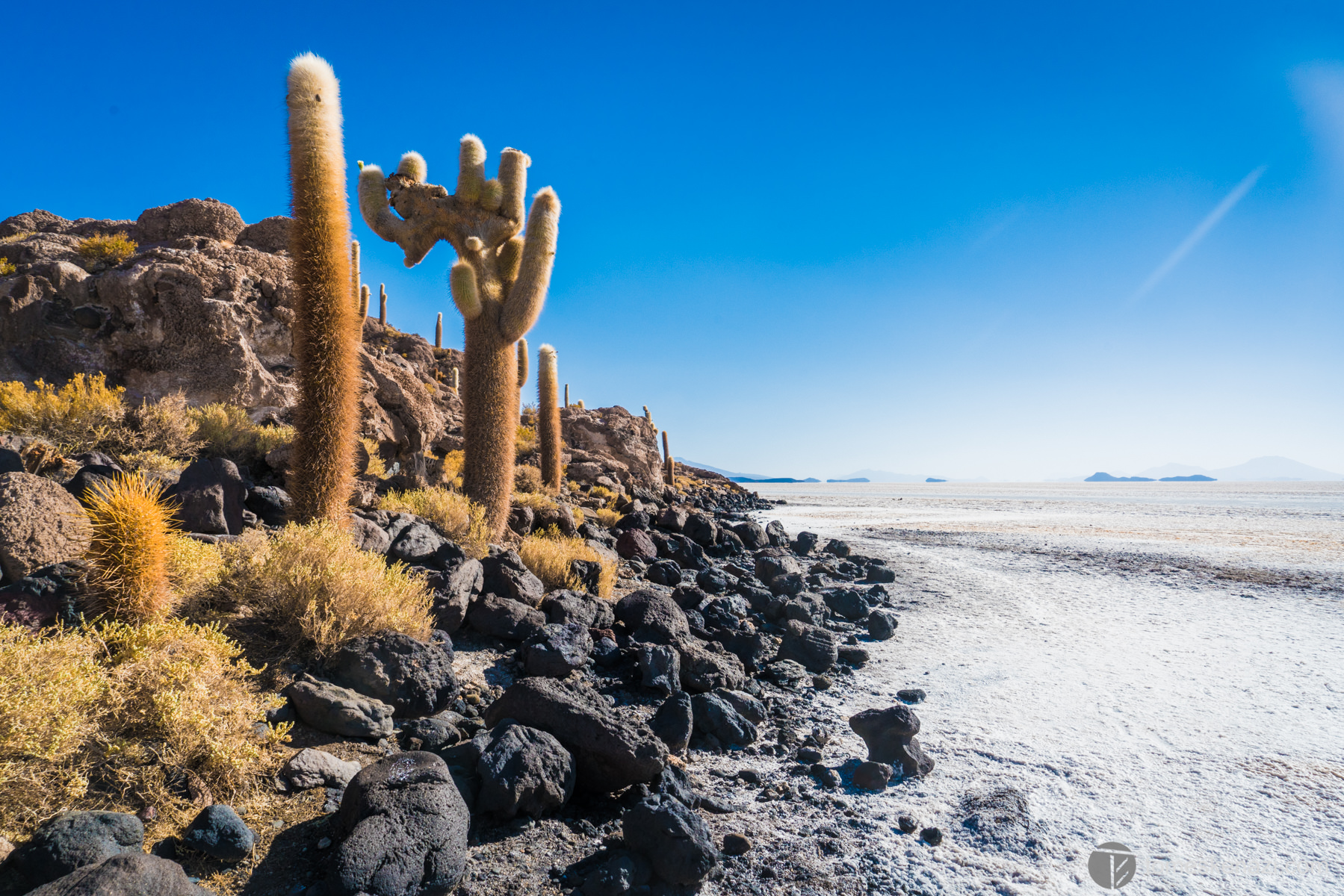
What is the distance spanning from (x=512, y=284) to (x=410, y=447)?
4.64 metres

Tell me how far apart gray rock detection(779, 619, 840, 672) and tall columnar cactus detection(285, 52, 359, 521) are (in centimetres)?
538

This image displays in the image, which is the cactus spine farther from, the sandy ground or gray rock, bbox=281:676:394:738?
gray rock, bbox=281:676:394:738

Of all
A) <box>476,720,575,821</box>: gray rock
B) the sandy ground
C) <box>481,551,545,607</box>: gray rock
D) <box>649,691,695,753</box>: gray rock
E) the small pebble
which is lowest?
the sandy ground

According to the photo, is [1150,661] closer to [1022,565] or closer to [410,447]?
[1022,565]

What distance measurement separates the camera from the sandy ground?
3.63 metres

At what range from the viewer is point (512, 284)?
10.8 metres

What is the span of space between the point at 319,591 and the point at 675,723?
3074 millimetres

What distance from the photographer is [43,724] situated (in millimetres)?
2797

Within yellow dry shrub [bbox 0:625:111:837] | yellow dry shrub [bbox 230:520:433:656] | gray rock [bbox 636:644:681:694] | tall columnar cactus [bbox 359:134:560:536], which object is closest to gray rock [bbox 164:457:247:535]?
yellow dry shrub [bbox 230:520:433:656]

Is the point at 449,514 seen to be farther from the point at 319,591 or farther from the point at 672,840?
the point at 672,840

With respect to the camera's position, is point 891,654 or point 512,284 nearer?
point 891,654

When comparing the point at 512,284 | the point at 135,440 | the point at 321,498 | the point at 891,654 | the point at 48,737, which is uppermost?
the point at 512,284

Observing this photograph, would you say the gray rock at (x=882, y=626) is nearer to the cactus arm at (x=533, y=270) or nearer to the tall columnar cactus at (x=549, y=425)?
the cactus arm at (x=533, y=270)

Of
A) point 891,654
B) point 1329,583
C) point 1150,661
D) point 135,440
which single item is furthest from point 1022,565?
point 135,440
